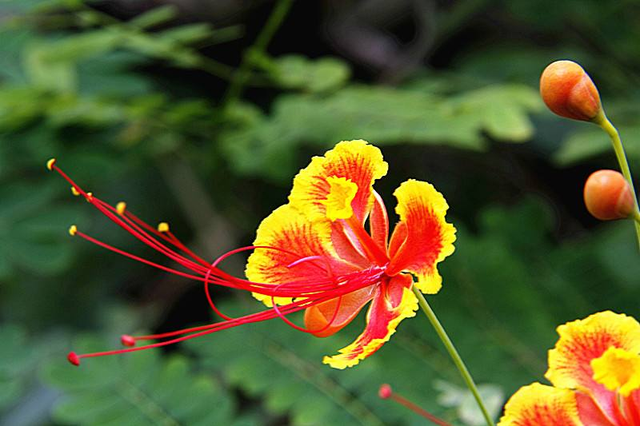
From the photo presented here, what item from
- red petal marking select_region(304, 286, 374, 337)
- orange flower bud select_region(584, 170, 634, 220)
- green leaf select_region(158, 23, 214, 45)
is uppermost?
orange flower bud select_region(584, 170, 634, 220)

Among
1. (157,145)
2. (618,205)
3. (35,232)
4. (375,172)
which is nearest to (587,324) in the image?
(618,205)

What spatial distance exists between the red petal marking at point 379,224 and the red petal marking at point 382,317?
0.18 ft

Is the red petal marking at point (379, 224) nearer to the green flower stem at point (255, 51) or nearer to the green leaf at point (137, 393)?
the green leaf at point (137, 393)

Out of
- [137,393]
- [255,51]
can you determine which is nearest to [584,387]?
[137,393]

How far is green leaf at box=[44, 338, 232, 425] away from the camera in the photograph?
5.50 feet

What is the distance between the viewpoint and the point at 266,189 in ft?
8.92

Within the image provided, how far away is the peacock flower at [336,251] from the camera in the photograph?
3.54 feet

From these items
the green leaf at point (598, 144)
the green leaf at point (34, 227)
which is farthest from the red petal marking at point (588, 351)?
the green leaf at point (34, 227)

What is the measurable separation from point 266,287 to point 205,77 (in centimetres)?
202

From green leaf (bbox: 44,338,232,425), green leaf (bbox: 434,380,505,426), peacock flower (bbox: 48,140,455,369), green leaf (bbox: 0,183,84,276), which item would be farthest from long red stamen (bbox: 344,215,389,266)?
green leaf (bbox: 0,183,84,276)

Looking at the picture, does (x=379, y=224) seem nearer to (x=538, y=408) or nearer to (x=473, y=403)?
(x=538, y=408)

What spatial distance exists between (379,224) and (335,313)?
0.14 metres

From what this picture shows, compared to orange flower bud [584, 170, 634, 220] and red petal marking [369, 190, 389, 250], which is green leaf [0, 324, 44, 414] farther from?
orange flower bud [584, 170, 634, 220]

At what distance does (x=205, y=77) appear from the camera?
3.01 metres
